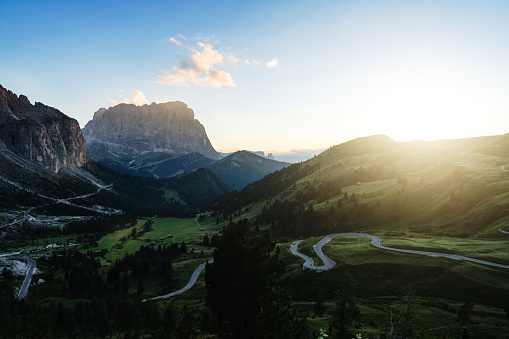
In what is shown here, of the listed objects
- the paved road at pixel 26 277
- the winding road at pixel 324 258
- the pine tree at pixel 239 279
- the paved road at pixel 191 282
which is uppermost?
the pine tree at pixel 239 279

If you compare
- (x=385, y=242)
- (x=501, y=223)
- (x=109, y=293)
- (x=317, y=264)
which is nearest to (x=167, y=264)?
(x=109, y=293)

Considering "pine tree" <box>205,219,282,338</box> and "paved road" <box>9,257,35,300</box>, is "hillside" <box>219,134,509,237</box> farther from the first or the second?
"paved road" <box>9,257,35,300</box>

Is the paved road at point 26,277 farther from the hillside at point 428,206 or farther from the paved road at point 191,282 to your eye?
the hillside at point 428,206

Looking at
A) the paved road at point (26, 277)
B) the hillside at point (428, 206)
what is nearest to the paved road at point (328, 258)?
the hillside at point (428, 206)

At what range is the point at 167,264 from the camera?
13800 centimetres

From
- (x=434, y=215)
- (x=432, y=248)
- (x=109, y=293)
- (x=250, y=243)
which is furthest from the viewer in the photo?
(x=434, y=215)

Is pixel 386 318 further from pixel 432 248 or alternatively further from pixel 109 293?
pixel 109 293

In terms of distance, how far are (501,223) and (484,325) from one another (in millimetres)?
73479

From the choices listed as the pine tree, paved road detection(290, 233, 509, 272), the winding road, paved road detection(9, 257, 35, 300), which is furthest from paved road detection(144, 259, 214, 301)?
the pine tree

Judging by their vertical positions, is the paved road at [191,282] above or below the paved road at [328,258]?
below

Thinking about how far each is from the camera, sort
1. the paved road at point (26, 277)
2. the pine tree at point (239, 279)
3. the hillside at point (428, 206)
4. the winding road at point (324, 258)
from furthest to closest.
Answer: the paved road at point (26, 277) → the hillside at point (428, 206) → the winding road at point (324, 258) → the pine tree at point (239, 279)

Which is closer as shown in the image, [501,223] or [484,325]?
[484,325]

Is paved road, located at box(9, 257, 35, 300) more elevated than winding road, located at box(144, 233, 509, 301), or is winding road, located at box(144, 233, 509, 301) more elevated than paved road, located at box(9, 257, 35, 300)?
winding road, located at box(144, 233, 509, 301)

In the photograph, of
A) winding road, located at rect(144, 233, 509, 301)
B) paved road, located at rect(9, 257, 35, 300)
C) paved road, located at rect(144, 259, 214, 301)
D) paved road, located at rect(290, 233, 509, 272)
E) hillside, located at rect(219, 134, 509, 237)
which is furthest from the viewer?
paved road, located at rect(9, 257, 35, 300)
